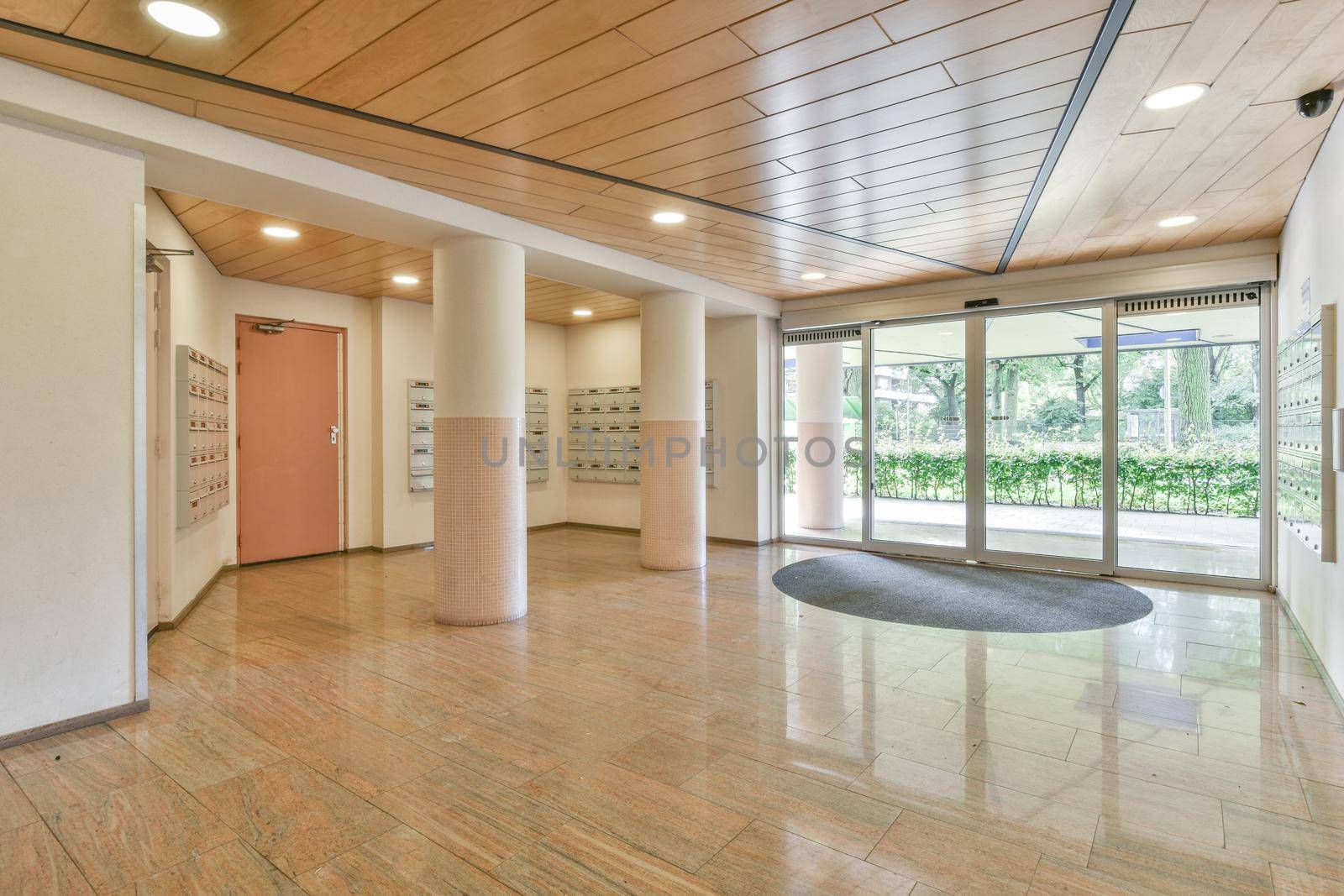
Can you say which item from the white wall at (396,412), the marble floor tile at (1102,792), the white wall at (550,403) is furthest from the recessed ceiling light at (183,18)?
the white wall at (550,403)

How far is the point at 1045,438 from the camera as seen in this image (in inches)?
244

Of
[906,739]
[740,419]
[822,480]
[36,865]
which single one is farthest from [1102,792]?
[822,480]

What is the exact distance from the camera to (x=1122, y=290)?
5637 mm

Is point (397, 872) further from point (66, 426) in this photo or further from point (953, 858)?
point (66, 426)

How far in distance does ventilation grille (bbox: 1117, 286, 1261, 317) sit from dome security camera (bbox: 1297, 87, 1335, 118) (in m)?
2.99

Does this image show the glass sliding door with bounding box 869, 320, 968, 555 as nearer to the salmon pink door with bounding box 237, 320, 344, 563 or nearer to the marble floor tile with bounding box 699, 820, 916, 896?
the marble floor tile with bounding box 699, 820, 916, 896

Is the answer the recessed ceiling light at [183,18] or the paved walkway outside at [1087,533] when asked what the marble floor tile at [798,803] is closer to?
the recessed ceiling light at [183,18]

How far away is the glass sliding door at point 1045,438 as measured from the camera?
19.6 ft

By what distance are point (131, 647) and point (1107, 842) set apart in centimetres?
377

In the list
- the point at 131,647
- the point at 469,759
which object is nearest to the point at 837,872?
the point at 469,759

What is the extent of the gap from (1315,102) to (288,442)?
7.44 meters

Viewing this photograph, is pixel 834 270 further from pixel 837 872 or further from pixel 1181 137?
pixel 837 872

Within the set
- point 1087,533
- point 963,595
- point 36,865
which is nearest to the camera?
point 36,865

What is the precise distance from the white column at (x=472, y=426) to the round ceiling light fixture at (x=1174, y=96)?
348 centimetres
